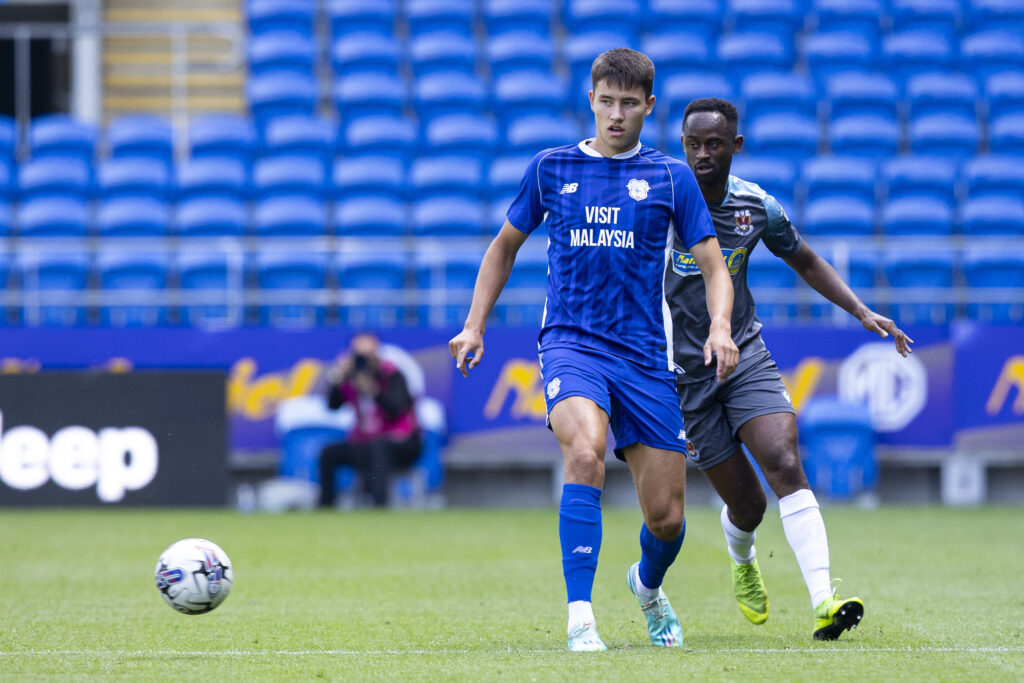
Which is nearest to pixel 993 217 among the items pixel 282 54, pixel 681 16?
pixel 681 16

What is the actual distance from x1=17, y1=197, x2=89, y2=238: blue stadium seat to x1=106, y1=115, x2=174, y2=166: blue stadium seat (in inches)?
57.2

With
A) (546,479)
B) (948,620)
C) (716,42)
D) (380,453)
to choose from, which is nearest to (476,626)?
(948,620)

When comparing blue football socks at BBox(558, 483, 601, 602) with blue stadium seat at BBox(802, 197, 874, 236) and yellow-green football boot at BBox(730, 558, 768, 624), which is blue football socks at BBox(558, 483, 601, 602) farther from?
blue stadium seat at BBox(802, 197, 874, 236)

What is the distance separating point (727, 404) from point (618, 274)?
105 centimetres

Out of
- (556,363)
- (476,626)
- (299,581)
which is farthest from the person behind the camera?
(299,581)

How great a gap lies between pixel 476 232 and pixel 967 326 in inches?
202

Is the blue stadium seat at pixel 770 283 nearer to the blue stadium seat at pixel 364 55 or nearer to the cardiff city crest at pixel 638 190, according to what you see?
the blue stadium seat at pixel 364 55

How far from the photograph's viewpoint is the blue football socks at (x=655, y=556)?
5.47m

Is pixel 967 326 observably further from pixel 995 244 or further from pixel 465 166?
pixel 465 166

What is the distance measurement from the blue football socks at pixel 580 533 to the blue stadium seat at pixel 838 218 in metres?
10.9

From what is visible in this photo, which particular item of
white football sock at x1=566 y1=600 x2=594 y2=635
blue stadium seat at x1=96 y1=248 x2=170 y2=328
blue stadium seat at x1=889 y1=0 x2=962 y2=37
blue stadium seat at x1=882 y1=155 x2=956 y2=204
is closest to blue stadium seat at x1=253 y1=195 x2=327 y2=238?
blue stadium seat at x1=96 y1=248 x2=170 y2=328

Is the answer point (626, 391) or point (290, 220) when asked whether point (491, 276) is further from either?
point (290, 220)

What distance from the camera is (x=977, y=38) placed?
1844cm

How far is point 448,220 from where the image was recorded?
15141mm
